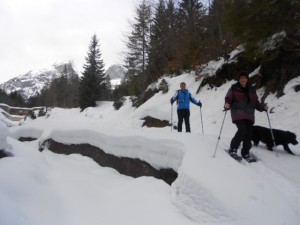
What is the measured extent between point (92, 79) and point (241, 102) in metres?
39.9

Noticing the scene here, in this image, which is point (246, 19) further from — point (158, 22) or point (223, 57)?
point (158, 22)

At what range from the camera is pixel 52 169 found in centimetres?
882

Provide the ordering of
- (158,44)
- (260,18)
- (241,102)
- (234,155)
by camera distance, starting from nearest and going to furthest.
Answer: (234,155) < (241,102) < (260,18) < (158,44)

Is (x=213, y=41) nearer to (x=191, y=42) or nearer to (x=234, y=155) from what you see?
(x=191, y=42)

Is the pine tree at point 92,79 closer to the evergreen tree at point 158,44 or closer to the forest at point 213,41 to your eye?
the forest at point 213,41

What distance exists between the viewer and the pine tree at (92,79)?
4375 centimetres

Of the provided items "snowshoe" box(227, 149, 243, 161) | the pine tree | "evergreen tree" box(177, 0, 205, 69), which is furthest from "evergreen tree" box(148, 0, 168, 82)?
"snowshoe" box(227, 149, 243, 161)

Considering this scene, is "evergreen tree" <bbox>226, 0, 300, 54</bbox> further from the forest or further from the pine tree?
the pine tree

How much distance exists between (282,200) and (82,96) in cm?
4004

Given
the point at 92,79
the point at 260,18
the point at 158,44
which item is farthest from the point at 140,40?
the point at 260,18

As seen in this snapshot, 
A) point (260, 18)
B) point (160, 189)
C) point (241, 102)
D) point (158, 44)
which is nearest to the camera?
point (160, 189)

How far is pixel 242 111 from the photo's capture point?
7.12m

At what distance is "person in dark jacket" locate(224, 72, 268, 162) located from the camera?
7.11 m

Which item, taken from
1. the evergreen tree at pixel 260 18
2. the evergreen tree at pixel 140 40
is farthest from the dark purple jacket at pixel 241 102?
the evergreen tree at pixel 140 40
